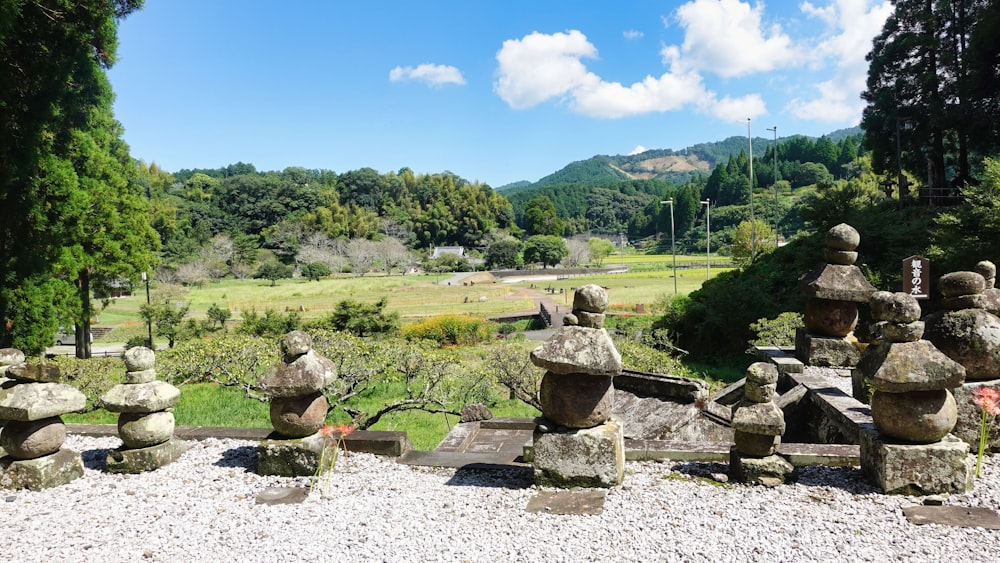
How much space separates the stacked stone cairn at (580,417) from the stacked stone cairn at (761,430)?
1.06 metres

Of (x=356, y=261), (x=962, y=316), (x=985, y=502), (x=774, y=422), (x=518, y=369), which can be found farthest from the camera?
(x=356, y=261)

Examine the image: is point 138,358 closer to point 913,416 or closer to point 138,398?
point 138,398

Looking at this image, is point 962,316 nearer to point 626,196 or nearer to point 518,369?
point 518,369

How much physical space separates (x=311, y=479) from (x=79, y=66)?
14.9 m

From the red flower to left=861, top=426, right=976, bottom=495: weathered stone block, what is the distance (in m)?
0.64

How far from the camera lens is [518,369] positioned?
42.5 feet

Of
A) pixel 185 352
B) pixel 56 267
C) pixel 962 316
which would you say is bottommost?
pixel 185 352

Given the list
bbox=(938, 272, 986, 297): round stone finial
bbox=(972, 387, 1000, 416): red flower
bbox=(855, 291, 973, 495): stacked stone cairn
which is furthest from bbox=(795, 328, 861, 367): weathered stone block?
bbox=(855, 291, 973, 495): stacked stone cairn

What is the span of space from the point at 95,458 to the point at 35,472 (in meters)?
0.95

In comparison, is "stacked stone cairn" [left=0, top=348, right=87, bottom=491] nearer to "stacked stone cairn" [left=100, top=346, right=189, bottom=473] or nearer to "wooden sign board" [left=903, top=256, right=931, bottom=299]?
"stacked stone cairn" [left=100, top=346, right=189, bottom=473]

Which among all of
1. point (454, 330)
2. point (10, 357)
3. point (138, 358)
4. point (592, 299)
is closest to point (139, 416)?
point (138, 358)

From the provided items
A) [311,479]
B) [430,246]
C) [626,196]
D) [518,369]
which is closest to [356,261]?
[430,246]

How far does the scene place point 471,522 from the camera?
4.45 meters

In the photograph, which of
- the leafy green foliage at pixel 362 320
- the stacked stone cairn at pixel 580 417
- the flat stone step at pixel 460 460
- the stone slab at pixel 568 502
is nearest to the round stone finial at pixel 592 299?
the stacked stone cairn at pixel 580 417
